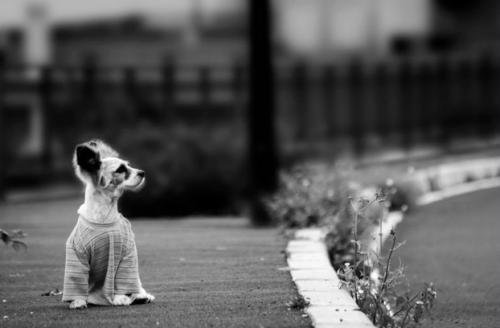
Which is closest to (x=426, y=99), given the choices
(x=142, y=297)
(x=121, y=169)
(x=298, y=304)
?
(x=142, y=297)

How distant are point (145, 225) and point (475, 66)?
32142mm

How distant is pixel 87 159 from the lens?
7.10 meters

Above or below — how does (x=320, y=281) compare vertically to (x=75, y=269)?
below

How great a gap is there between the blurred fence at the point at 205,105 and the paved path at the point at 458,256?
3.48 meters

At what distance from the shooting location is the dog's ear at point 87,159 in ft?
23.1

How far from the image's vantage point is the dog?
281 inches

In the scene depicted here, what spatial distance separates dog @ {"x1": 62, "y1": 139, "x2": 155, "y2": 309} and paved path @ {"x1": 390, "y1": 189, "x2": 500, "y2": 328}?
2.47 meters

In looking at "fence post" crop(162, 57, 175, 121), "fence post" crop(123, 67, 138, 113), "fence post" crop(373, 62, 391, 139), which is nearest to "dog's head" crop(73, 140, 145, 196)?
"fence post" crop(123, 67, 138, 113)

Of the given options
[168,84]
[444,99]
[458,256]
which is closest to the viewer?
[458,256]

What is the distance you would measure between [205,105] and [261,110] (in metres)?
11.7

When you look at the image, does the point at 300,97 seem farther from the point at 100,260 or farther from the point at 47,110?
the point at 100,260

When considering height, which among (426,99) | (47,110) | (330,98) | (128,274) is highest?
(128,274)

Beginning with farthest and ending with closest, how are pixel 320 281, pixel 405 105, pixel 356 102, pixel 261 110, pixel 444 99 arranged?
1. pixel 444 99
2. pixel 405 105
3. pixel 356 102
4. pixel 261 110
5. pixel 320 281

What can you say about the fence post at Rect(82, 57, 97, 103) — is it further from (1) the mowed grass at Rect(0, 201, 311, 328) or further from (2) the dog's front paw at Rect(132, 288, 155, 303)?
(2) the dog's front paw at Rect(132, 288, 155, 303)
